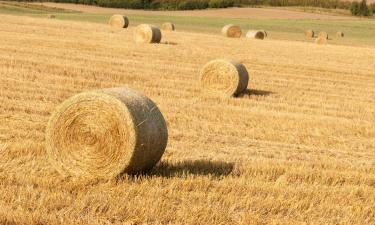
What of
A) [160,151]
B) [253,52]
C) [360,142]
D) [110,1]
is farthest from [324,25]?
[160,151]

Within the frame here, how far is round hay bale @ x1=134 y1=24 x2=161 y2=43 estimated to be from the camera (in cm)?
3009

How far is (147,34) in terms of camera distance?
99.2ft

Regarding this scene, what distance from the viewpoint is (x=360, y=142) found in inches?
458

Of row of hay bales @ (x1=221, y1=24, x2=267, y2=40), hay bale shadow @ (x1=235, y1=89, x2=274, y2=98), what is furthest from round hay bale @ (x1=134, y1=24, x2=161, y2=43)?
hay bale shadow @ (x1=235, y1=89, x2=274, y2=98)

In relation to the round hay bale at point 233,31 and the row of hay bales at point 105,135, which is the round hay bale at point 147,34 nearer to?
the round hay bale at point 233,31

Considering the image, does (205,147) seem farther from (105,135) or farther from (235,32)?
(235,32)

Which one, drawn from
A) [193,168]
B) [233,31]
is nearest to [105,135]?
[193,168]

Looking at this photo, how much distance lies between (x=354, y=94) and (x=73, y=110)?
1236 centimetres

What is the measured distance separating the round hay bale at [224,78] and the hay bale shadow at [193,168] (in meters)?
7.47

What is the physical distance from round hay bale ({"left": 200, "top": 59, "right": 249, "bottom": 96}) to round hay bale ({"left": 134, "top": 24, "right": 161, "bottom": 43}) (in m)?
13.7

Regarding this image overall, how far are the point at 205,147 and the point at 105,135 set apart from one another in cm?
278

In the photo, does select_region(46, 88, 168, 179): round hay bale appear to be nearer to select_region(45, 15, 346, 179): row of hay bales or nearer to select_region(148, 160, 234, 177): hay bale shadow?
select_region(45, 15, 346, 179): row of hay bales

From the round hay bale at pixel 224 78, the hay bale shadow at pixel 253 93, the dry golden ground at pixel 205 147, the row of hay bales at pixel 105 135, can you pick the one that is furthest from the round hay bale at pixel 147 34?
the row of hay bales at pixel 105 135

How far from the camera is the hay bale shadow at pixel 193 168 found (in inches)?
315
